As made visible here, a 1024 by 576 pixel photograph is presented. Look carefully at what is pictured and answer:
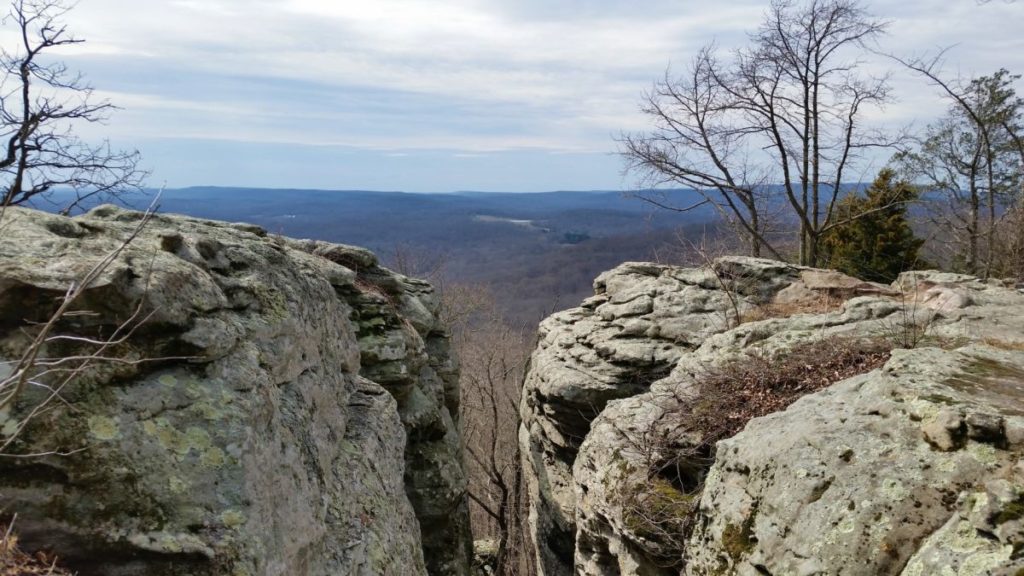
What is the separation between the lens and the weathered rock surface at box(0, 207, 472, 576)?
14.6ft

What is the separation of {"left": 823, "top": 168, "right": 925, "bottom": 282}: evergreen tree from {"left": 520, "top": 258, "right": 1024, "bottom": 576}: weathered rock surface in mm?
10541

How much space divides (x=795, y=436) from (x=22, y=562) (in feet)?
18.6

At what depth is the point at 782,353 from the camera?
8.04m

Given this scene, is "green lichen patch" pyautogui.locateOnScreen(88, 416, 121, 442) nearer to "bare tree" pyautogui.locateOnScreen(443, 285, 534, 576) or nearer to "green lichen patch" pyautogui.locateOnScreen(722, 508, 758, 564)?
"green lichen patch" pyautogui.locateOnScreen(722, 508, 758, 564)

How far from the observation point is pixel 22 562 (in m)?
4.01

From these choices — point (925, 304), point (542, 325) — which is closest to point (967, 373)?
point (925, 304)

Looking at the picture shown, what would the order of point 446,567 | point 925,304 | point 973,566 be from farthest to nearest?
point 446,567, point 925,304, point 973,566

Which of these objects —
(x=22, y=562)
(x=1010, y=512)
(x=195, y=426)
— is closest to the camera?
(x=1010, y=512)

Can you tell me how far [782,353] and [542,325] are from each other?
706cm

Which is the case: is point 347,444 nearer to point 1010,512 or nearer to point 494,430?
point 1010,512

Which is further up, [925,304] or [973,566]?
[925,304]

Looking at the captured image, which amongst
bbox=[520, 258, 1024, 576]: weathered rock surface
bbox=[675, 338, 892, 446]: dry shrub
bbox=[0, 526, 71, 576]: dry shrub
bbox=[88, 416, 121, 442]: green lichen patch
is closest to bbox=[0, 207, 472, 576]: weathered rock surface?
bbox=[88, 416, 121, 442]: green lichen patch

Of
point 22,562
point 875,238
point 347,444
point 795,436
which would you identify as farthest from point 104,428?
point 875,238

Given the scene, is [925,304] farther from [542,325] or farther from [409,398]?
[409,398]
